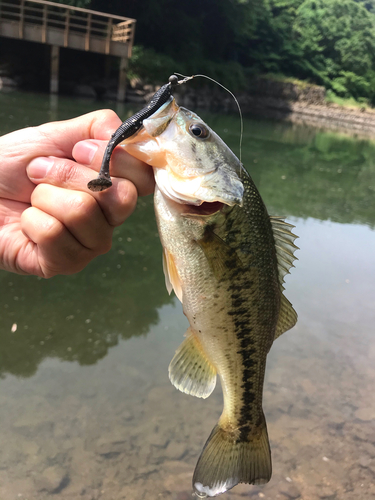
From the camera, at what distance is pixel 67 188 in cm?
171

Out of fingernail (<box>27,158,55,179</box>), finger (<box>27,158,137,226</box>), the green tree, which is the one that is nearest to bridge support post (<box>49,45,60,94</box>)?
fingernail (<box>27,158,55,179</box>)

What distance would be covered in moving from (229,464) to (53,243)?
1333mm

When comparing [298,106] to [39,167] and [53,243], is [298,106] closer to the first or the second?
[39,167]

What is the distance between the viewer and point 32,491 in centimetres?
290

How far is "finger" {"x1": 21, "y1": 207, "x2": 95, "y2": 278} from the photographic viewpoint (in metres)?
1.71

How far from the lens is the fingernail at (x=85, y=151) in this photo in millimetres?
1710

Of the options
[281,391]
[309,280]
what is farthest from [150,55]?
[281,391]

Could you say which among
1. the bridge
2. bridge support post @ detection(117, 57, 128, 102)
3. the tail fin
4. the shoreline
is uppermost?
the tail fin

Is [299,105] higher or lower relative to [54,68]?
lower

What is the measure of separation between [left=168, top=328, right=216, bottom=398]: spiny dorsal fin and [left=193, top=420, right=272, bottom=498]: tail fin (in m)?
0.26

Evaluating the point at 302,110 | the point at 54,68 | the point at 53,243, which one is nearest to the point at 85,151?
the point at 53,243

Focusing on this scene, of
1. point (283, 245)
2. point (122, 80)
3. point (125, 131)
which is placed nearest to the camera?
point (125, 131)

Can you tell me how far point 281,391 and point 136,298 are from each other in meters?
2.12

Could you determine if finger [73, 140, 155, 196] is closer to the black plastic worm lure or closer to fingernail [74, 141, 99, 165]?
fingernail [74, 141, 99, 165]
